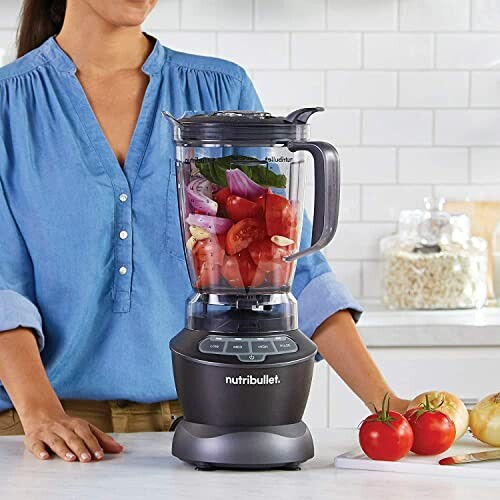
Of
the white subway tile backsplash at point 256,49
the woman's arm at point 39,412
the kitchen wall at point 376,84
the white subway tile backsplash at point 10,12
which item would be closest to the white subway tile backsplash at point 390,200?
the kitchen wall at point 376,84

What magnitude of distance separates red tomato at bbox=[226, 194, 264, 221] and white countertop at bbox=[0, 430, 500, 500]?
0.30m

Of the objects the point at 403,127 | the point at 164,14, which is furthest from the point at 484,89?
the point at 164,14

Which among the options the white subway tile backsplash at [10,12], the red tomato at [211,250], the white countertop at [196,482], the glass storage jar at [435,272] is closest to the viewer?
the white countertop at [196,482]

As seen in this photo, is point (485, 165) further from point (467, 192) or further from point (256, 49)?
point (256, 49)

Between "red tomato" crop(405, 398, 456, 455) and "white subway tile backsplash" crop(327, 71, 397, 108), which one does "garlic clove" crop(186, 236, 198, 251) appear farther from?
"white subway tile backsplash" crop(327, 71, 397, 108)

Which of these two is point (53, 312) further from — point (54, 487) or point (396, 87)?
point (396, 87)

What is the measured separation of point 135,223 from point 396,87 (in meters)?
1.66

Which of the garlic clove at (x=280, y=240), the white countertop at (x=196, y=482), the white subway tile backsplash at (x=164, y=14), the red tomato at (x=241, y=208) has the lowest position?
the white countertop at (x=196, y=482)

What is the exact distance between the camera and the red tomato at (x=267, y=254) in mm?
1289

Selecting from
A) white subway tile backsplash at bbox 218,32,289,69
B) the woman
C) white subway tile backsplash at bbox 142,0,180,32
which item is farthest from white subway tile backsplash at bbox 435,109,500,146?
the woman

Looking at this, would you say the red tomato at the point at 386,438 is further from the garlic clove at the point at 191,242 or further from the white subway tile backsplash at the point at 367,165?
the white subway tile backsplash at the point at 367,165

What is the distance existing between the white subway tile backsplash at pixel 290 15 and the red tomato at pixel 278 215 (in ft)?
6.40

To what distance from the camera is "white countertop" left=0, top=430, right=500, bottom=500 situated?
1199mm

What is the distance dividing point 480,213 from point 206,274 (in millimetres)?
2035
